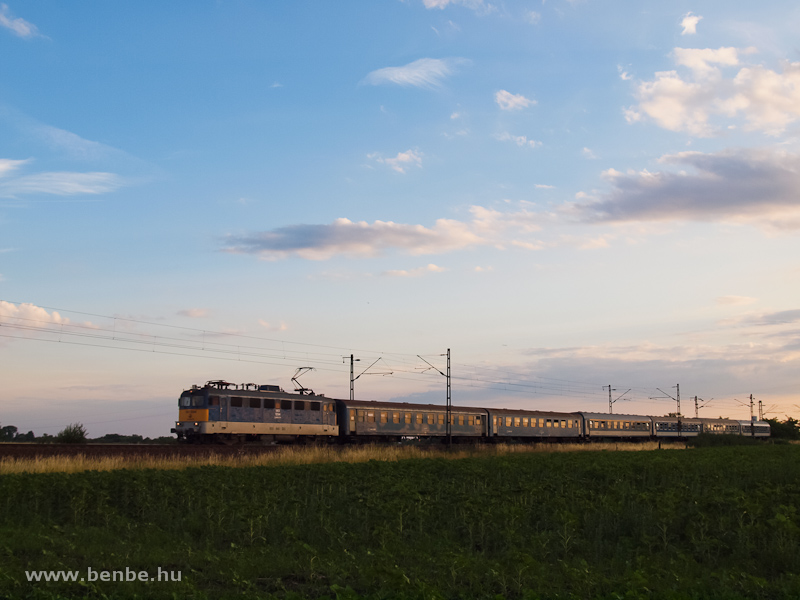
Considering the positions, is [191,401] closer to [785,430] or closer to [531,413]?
[531,413]

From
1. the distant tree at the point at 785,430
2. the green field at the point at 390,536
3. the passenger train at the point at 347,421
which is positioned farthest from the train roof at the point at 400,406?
the distant tree at the point at 785,430

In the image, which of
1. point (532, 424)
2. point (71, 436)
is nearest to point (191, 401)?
point (71, 436)

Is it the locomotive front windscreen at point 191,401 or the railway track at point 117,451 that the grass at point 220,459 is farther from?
the locomotive front windscreen at point 191,401

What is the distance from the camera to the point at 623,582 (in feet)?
35.0

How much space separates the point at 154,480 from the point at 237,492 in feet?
11.3

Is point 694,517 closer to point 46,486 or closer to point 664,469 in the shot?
point 664,469

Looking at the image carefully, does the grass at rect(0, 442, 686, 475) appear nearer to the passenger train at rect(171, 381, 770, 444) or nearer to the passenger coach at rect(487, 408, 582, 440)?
the passenger train at rect(171, 381, 770, 444)

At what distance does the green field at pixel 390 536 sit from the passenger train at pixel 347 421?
16.7m

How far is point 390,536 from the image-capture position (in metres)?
14.8

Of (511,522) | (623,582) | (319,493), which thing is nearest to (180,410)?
(319,493)

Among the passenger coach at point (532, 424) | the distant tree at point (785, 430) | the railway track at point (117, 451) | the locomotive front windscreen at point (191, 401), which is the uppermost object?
the locomotive front windscreen at point (191, 401)

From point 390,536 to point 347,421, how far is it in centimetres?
3366

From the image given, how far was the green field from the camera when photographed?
10.8 meters

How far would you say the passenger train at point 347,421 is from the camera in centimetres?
4022
